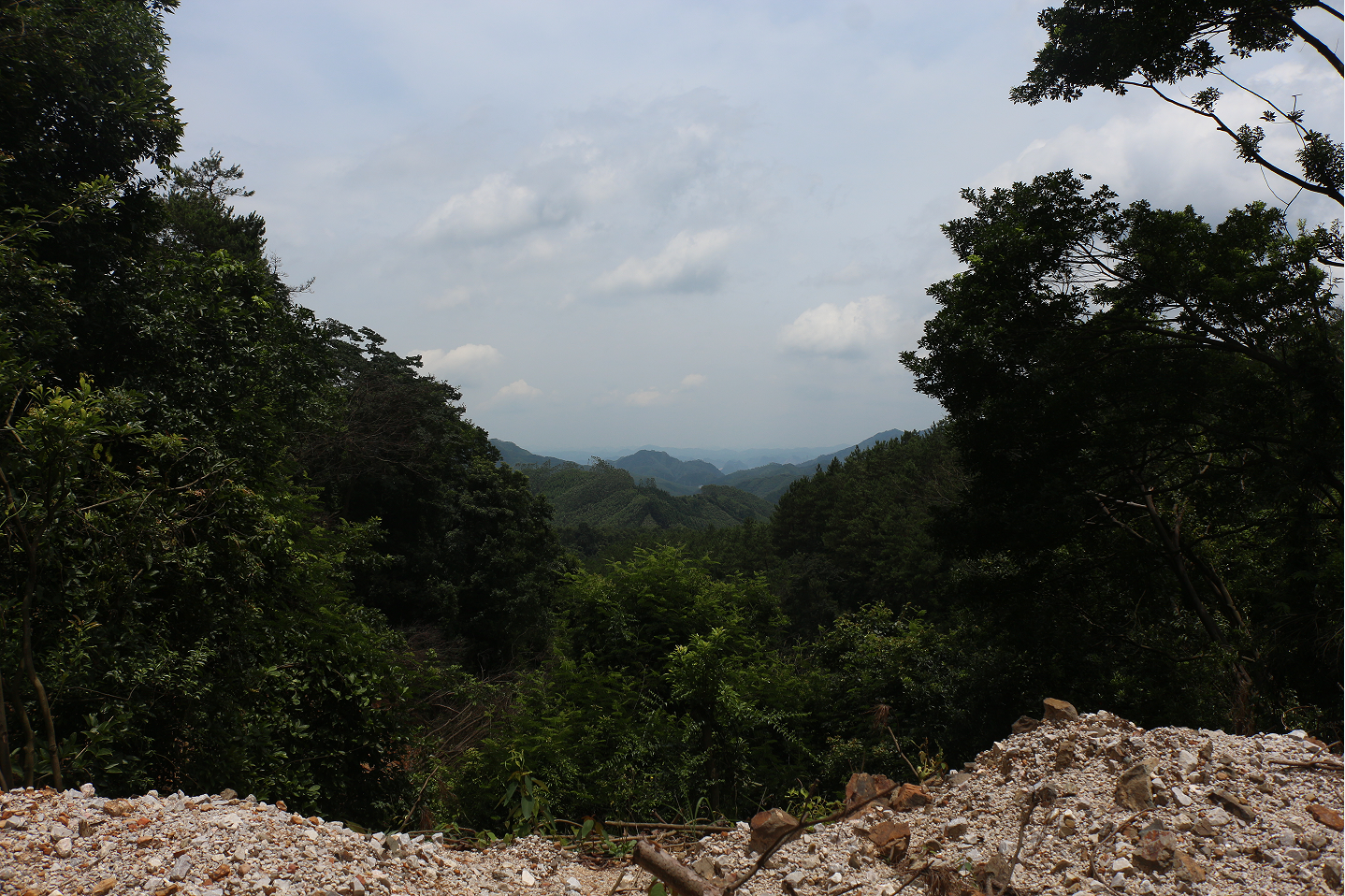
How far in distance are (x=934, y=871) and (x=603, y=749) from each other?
8219 mm

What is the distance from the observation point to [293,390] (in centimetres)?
1098

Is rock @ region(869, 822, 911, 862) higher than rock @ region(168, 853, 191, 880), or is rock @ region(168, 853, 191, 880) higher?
rock @ region(168, 853, 191, 880)

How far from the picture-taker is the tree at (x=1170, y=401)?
7.46 m

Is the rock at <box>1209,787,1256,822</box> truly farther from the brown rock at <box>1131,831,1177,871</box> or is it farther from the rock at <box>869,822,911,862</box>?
the rock at <box>869,822,911,862</box>

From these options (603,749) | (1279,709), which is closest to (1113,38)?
(1279,709)

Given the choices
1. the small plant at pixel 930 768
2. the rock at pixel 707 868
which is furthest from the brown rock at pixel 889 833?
the small plant at pixel 930 768

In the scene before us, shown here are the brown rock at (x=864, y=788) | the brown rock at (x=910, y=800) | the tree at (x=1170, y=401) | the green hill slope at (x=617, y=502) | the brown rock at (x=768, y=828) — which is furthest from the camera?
the green hill slope at (x=617, y=502)

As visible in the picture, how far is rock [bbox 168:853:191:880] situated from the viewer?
2.54m

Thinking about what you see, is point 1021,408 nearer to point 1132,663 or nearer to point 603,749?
point 1132,663

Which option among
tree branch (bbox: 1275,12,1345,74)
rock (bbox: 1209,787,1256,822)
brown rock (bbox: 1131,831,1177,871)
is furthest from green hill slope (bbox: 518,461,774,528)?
brown rock (bbox: 1131,831,1177,871)

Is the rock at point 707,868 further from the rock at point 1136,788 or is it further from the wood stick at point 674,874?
the rock at point 1136,788

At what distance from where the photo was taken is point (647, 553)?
49.8 feet

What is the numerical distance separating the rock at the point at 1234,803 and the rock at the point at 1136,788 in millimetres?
230

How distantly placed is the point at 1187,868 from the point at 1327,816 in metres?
0.69
